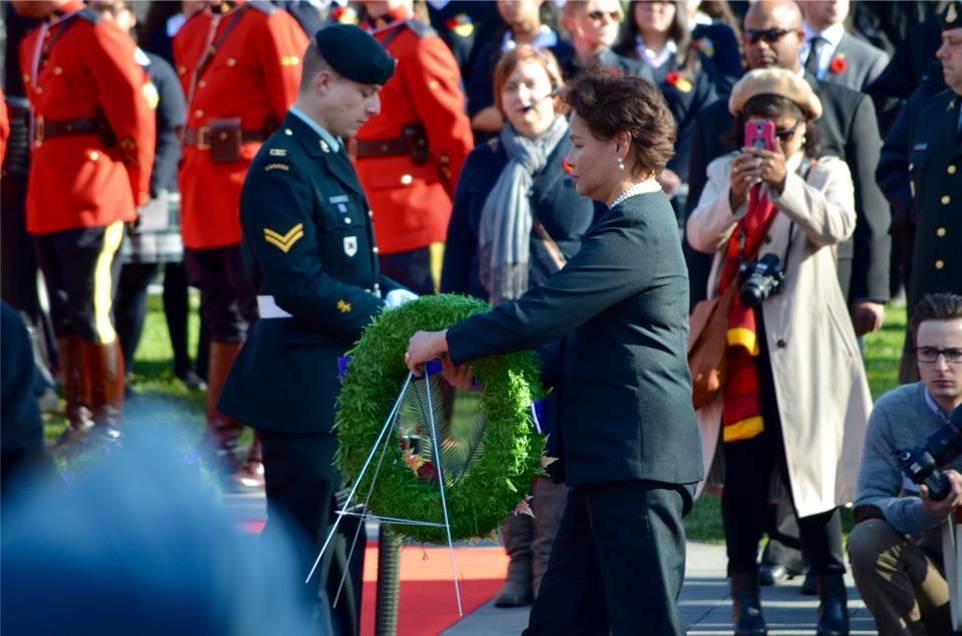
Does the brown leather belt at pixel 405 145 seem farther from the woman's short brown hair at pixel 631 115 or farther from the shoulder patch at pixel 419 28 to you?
the woman's short brown hair at pixel 631 115

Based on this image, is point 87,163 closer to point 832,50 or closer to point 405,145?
point 405,145

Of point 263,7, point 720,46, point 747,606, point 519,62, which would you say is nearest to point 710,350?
point 747,606

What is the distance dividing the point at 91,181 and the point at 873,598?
4988mm

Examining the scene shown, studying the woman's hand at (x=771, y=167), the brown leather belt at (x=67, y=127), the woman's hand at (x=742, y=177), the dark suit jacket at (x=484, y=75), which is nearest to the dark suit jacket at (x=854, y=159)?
the woman's hand at (x=742, y=177)

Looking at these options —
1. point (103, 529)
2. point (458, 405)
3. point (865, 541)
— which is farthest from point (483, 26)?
point (103, 529)

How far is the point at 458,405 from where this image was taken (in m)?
10.9

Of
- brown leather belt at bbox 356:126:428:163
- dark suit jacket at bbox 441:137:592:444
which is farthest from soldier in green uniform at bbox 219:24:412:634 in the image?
brown leather belt at bbox 356:126:428:163

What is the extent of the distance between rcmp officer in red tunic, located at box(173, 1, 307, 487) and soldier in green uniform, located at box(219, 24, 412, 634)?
3.18m

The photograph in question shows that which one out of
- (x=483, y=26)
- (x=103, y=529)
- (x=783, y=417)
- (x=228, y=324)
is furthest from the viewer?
(x=483, y=26)

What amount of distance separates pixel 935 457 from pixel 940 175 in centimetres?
162

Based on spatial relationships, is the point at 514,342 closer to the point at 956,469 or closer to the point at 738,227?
the point at 956,469

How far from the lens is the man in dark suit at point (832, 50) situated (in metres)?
8.47

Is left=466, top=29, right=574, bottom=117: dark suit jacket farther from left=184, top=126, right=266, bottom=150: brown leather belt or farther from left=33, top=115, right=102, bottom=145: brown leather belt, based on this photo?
left=33, top=115, right=102, bottom=145: brown leather belt

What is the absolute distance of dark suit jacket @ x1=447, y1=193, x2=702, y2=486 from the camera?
428 centimetres
